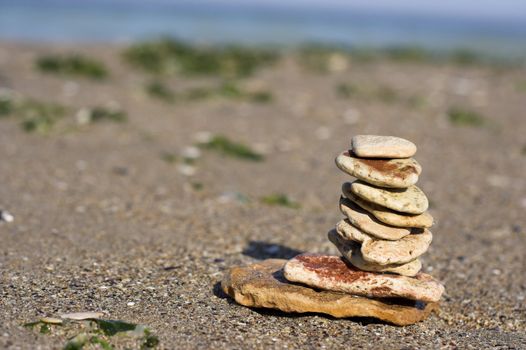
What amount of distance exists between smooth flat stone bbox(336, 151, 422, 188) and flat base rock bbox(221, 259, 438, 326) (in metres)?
0.72

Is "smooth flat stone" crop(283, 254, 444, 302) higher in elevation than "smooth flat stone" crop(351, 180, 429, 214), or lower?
lower

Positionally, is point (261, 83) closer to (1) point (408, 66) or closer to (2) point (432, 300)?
(1) point (408, 66)

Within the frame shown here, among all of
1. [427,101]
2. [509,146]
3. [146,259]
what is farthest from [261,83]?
[146,259]

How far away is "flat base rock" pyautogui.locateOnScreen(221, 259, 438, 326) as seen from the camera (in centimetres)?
430

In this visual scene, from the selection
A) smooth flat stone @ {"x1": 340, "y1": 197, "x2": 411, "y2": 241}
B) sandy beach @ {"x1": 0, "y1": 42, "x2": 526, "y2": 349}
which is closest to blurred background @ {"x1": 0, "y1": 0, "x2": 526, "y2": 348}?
sandy beach @ {"x1": 0, "y1": 42, "x2": 526, "y2": 349}

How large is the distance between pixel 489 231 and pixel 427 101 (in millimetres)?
6466

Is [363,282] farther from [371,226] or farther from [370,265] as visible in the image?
[371,226]

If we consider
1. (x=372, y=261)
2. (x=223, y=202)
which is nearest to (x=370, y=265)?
(x=372, y=261)

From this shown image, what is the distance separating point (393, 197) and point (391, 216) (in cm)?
12

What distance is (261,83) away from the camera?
14172 millimetres

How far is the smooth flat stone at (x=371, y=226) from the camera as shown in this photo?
4.33 m

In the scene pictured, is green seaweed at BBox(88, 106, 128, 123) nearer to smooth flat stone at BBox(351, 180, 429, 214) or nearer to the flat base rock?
the flat base rock

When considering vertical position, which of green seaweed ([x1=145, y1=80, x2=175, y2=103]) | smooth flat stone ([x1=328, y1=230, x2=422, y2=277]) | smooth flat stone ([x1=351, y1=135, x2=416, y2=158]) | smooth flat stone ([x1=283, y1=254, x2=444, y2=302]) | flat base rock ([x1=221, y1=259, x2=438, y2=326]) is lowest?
green seaweed ([x1=145, y1=80, x2=175, y2=103])

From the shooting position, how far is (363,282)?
14.3 feet
